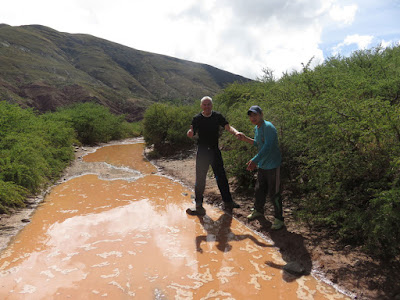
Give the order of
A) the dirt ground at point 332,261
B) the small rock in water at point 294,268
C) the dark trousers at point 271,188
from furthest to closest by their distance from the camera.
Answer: the dark trousers at point 271,188
the small rock in water at point 294,268
the dirt ground at point 332,261

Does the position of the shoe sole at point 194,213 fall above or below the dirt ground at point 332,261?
below

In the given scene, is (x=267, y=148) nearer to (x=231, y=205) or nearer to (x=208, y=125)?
(x=208, y=125)

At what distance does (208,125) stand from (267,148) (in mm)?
1407

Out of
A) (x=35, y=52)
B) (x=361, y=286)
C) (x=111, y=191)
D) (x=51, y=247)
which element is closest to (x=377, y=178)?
(x=361, y=286)

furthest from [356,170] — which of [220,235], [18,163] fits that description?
[18,163]

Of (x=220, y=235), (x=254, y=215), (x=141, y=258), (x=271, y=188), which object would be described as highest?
(x=271, y=188)

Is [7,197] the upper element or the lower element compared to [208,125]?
lower

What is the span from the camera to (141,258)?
363cm

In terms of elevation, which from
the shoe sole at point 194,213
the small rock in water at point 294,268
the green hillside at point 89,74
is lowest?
the shoe sole at point 194,213

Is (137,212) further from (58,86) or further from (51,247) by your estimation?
(58,86)

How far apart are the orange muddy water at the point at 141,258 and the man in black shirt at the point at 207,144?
470mm

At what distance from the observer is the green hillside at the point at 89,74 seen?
5109 cm

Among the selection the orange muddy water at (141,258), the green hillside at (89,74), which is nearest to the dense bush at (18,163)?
A: the orange muddy water at (141,258)

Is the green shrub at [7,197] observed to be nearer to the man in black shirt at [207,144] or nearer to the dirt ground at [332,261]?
the man in black shirt at [207,144]
